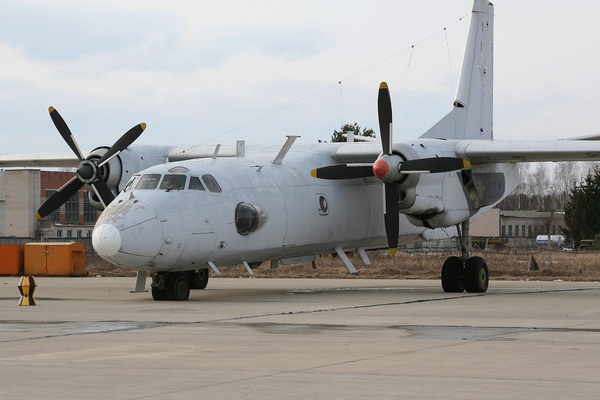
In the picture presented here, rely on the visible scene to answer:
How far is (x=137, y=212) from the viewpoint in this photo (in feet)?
60.8

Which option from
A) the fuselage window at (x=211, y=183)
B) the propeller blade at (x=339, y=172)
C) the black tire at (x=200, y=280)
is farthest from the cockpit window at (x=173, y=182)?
the black tire at (x=200, y=280)

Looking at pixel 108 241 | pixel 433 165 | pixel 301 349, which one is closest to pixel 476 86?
pixel 433 165

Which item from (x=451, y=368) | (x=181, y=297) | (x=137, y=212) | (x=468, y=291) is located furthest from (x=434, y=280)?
(x=451, y=368)

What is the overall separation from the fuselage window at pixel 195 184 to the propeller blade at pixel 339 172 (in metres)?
3.44

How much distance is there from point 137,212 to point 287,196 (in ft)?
14.0

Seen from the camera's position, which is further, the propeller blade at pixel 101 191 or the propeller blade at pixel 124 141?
the propeller blade at pixel 124 141

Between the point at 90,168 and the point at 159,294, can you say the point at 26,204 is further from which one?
the point at 159,294

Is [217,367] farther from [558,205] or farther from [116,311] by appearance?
[558,205]

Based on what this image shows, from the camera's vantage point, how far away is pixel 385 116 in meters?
22.4

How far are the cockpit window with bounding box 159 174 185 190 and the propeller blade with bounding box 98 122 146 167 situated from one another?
187 inches

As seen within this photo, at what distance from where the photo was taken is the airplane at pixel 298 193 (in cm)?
1908

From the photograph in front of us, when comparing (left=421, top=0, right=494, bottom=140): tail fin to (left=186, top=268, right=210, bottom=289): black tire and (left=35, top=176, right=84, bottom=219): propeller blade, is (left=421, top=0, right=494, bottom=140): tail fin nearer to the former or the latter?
(left=186, top=268, right=210, bottom=289): black tire

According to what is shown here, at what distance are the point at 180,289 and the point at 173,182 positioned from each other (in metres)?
2.24

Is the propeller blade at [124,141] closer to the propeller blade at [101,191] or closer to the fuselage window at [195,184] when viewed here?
the propeller blade at [101,191]
